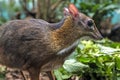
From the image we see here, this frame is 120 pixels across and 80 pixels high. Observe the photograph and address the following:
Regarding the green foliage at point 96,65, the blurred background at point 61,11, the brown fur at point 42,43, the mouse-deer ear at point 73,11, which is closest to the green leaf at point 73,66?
the green foliage at point 96,65

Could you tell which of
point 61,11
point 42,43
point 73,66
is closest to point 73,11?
point 42,43

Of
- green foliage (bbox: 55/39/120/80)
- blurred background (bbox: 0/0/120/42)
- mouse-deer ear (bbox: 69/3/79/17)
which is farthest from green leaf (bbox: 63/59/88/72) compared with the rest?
blurred background (bbox: 0/0/120/42)

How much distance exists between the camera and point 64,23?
418cm

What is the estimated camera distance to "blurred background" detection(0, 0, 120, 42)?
27.3ft

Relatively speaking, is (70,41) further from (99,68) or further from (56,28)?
(99,68)

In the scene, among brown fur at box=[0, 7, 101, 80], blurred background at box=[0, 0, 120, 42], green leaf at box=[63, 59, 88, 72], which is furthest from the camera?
blurred background at box=[0, 0, 120, 42]

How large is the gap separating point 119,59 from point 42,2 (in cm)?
414

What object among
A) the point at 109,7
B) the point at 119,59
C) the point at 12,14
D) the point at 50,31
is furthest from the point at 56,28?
the point at 12,14

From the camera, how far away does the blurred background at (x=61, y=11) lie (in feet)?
27.3

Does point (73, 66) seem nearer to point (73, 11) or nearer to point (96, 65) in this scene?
point (96, 65)

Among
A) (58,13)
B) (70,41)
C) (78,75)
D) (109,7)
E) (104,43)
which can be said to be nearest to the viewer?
(70,41)

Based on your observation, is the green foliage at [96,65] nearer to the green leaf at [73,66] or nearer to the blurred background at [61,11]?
the green leaf at [73,66]

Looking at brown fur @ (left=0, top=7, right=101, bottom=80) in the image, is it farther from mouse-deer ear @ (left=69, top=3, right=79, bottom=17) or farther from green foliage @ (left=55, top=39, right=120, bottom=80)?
green foliage @ (left=55, top=39, right=120, bottom=80)

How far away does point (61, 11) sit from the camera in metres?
8.84
